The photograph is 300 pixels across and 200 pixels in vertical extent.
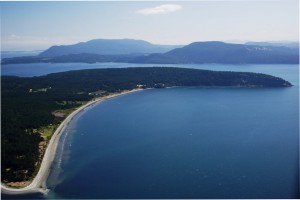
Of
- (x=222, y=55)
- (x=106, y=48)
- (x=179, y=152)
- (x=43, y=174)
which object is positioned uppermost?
(x=106, y=48)

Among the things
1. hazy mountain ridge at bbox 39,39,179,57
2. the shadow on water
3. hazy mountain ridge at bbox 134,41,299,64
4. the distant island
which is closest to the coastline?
the shadow on water

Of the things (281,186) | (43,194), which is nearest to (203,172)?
(281,186)

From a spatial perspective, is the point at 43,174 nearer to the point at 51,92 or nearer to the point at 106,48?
the point at 51,92

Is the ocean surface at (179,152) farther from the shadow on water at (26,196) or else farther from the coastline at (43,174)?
the coastline at (43,174)

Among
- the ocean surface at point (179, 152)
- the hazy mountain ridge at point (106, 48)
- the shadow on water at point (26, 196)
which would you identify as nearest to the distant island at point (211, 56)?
the hazy mountain ridge at point (106, 48)

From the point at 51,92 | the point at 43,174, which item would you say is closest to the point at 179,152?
the point at 43,174

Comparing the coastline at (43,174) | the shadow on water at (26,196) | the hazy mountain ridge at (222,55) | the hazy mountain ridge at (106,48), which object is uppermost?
the hazy mountain ridge at (106,48)

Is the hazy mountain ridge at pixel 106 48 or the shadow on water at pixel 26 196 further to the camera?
the hazy mountain ridge at pixel 106 48
